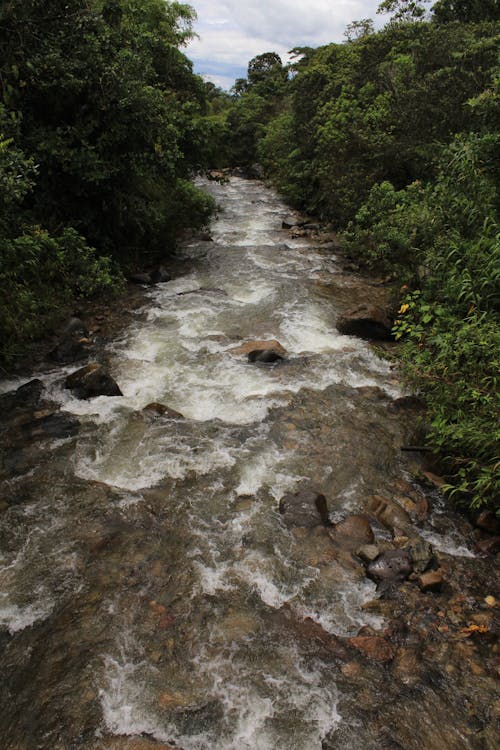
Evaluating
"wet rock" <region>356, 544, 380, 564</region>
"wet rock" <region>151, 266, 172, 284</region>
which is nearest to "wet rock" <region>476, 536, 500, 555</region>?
"wet rock" <region>356, 544, 380, 564</region>

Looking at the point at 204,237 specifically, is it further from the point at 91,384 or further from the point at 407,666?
the point at 407,666

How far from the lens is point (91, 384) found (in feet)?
23.9

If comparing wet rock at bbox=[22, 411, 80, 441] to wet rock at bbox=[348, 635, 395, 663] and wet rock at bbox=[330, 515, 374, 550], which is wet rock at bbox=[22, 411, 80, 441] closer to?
wet rock at bbox=[330, 515, 374, 550]

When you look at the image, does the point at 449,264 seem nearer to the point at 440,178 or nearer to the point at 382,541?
the point at 440,178

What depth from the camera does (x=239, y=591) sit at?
4.34 m

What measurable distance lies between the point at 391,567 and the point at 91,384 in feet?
16.7

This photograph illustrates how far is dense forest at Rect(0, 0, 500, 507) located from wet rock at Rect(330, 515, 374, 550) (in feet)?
3.61

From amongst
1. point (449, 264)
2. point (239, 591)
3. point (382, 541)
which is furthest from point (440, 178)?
point (239, 591)

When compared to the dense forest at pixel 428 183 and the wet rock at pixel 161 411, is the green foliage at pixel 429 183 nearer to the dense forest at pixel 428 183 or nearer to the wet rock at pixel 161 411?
the dense forest at pixel 428 183

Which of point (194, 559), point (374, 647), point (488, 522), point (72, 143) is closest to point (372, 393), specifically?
point (488, 522)

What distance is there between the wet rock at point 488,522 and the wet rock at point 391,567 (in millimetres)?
1007

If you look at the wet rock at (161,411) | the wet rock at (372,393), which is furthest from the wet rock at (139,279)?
the wet rock at (372,393)

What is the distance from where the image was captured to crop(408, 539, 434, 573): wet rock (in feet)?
14.9

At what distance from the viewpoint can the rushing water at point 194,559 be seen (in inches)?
134
